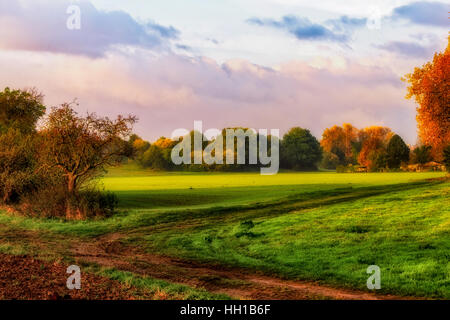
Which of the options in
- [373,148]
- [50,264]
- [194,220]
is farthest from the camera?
[373,148]

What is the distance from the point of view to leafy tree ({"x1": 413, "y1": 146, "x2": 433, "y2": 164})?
10119 centimetres

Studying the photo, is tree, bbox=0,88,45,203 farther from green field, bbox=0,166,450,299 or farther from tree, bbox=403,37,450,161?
tree, bbox=403,37,450,161

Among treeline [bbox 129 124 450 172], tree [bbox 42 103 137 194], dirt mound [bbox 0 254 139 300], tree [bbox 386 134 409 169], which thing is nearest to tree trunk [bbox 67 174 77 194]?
tree [bbox 42 103 137 194]

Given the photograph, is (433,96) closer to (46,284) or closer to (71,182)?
(71,182)

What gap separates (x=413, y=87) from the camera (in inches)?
1415

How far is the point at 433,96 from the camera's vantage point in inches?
1355

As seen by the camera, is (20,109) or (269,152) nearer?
(20,109)

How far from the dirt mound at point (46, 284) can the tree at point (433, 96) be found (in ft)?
95.3

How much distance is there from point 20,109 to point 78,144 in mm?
16806

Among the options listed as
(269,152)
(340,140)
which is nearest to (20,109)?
(269,152)

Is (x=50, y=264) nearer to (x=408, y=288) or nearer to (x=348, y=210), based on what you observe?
(x=408, y=288)

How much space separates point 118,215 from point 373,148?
305ft
